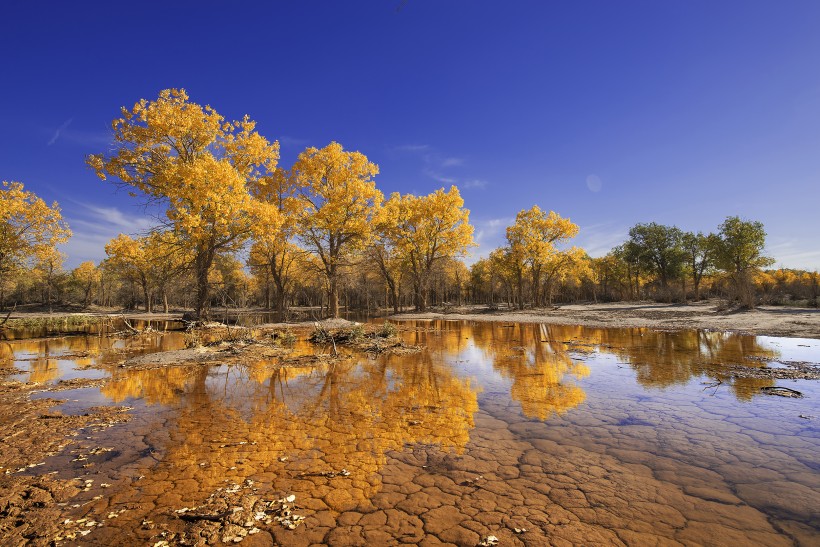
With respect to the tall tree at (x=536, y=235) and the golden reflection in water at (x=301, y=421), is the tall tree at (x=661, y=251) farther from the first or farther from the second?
the golden reflection in water at (x=301, y=421)

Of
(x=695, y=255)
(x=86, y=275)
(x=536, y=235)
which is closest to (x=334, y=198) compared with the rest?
(x=536, y=235)

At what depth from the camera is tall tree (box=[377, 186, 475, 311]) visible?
34.4 metres

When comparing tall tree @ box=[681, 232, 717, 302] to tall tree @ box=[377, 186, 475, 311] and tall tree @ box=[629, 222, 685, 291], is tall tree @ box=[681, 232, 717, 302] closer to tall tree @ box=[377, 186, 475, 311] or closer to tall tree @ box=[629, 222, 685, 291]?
tall tree @ box=[629, 222, 685, 291]

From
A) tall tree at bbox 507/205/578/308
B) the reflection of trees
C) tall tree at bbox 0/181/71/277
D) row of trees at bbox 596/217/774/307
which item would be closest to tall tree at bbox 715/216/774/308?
row of trees at bbox 596/217/774/307

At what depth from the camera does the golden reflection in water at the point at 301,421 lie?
426 cm

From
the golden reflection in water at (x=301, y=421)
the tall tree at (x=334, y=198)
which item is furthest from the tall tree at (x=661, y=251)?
the golden reflection in water at (x=301, y=421)

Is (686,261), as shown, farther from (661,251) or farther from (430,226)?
(430,226)

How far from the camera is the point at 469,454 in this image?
4898 mm

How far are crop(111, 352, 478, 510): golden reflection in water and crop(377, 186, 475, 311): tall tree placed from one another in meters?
25.1

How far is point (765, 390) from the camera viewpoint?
300 inches

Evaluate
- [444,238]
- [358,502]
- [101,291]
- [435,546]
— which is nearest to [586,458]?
[435,546]

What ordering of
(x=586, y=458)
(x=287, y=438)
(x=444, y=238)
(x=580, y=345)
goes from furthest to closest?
(x=444, y=238)
(x=580, y=345)
(x=287, y=438)
(x=586, y=458)

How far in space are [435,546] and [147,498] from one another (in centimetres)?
293

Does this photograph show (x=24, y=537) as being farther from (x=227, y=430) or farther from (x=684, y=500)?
(x=684, y=500)
